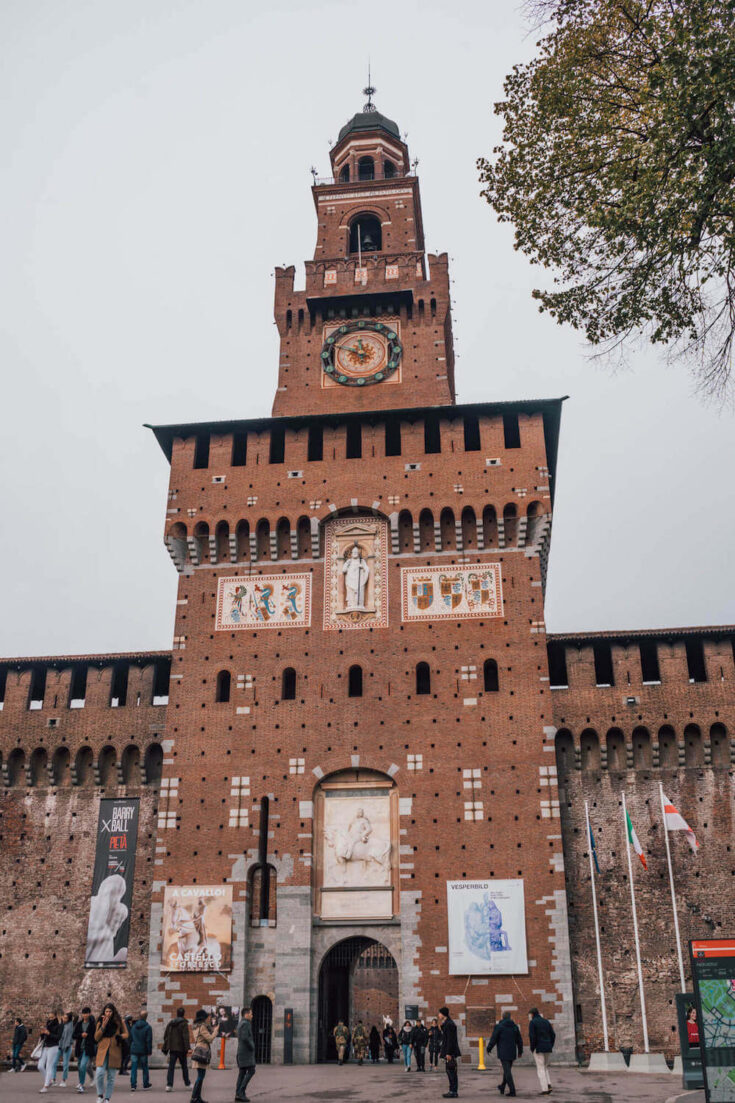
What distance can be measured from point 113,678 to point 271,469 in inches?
320

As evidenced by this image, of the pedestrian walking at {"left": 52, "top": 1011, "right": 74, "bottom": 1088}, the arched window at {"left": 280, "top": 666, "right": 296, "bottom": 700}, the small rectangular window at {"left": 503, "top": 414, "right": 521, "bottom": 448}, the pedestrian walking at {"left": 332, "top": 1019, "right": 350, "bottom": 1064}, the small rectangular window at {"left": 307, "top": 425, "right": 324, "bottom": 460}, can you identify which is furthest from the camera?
the small rectangular window at {"left": 307, "top": 425, "right": 324, "bottom": 460}

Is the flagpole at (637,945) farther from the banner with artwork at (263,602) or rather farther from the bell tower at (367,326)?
the bell tower at (367,326)

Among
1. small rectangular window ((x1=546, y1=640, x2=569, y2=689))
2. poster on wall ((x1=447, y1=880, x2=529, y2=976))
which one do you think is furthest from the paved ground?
small rectangular window ((x1=546, y1=640, x2=569, y2=689))

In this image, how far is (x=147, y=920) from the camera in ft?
96.3

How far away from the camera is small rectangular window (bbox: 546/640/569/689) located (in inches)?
1208

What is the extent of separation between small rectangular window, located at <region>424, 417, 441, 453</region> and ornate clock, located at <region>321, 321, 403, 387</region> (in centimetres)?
291

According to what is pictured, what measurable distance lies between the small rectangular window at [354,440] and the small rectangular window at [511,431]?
4.57 meters

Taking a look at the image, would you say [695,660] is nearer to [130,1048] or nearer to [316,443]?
[316,443]

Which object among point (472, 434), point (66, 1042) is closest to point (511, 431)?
point (472, 434)

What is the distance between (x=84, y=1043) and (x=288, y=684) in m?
11.6

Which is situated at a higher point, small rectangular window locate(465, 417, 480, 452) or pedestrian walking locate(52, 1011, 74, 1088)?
small rectangular window locate(465, 417, 480, 452)

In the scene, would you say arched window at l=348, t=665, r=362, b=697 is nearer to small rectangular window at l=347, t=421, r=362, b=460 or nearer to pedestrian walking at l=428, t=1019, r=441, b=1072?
small rectangular window at l=347, t=421, r=362, b=460

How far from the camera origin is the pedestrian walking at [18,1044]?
86.5 ft

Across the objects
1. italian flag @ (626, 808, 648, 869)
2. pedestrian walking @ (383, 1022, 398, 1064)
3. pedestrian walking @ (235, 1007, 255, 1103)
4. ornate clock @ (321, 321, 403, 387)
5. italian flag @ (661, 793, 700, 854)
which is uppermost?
ornate clock @ (321, 321, 403, 387)
